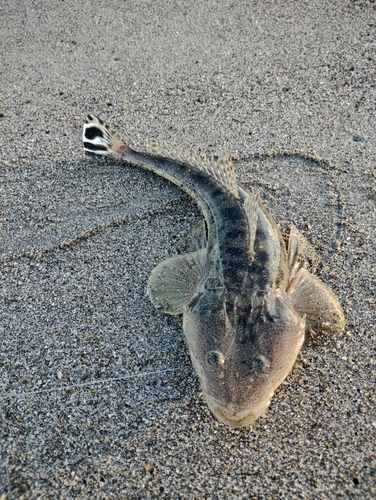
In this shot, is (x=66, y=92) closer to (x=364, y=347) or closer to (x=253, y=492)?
(x=364, y=347)

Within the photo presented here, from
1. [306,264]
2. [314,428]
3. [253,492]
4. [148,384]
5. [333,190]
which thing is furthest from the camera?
[333,190]

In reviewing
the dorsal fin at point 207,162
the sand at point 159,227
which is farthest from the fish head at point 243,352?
the dorsal fin at point 207,162

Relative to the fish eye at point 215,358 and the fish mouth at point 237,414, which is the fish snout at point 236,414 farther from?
the fish eye at point 215,358

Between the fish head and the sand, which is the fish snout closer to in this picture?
the fish head

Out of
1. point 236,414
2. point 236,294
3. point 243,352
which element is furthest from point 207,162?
point 236,414

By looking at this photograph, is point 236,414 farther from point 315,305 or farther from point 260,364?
point 315,305

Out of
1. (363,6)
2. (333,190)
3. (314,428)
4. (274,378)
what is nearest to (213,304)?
(274,378)
